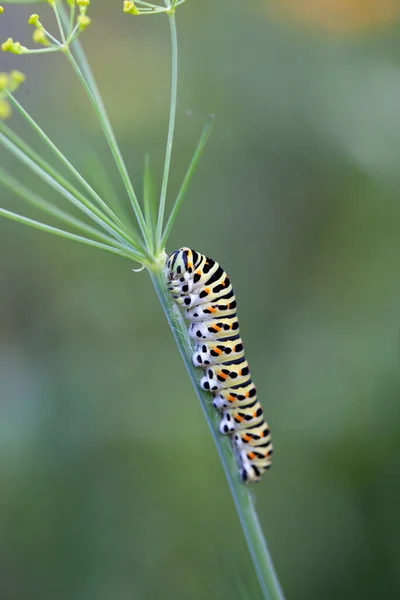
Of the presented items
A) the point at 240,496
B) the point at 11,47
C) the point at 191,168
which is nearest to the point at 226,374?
the point at 240,496

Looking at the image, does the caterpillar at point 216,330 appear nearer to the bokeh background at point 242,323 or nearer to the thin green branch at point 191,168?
the thin green branch at point 191,168

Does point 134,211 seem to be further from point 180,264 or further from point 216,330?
point 216,330

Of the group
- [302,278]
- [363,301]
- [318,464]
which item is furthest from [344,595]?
[302,278]

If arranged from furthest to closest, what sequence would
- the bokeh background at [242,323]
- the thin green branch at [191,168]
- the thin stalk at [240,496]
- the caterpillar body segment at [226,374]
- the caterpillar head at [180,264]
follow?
the bokeh background at [242,323]
the caterpillar body segment at [226,374]
the caterpillar head at [180,264]
the thin stalk at [240,496]
the thin green branch at [191,168]

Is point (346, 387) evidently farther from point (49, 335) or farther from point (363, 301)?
point (49, 335)

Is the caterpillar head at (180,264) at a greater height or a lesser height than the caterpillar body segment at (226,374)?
greater

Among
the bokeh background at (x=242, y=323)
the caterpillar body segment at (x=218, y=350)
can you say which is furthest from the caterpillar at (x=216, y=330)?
the bokeh background at (x=242, y=323)
